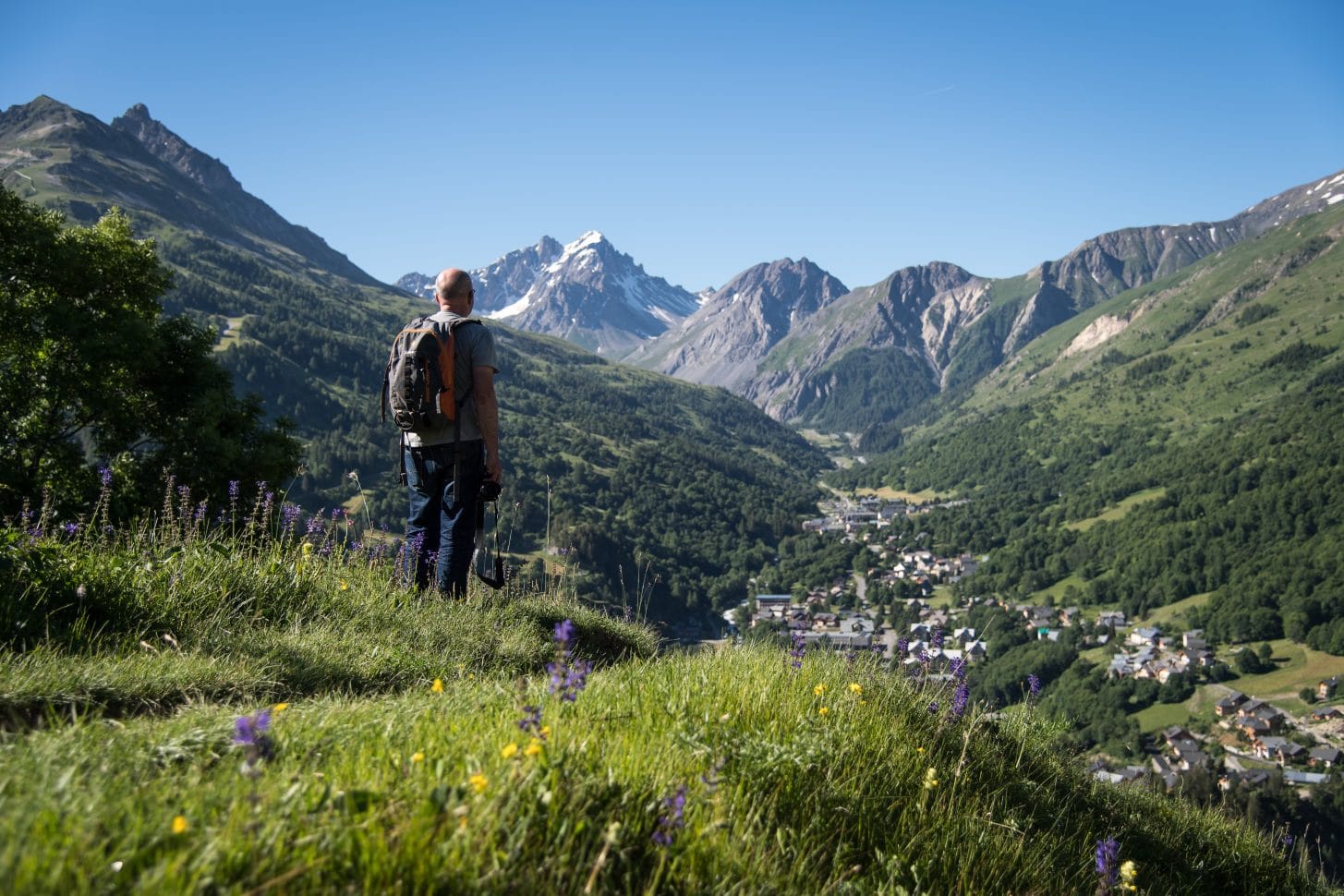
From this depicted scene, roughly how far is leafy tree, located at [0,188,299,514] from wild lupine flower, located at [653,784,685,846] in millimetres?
16731

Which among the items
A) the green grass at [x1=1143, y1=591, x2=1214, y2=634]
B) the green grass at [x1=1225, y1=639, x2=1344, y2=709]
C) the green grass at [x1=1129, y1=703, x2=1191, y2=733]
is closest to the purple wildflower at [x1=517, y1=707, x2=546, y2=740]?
the green grass at [x1=1129, y1=703, x2=1191, y2=733]

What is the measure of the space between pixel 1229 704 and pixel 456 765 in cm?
9731

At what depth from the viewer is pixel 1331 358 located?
18738cm

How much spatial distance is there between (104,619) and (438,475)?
2929mm

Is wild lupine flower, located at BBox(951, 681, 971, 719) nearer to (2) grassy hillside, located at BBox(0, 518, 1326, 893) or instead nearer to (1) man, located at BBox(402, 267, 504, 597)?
(2) grassy hillside, located at BBox(0, 518, 1326, 893)

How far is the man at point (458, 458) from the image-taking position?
689cm

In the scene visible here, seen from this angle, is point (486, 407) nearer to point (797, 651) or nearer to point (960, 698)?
point (797, 651)

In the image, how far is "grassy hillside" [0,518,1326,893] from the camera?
1946mm

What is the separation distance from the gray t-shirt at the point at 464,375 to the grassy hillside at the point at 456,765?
4.84 feet

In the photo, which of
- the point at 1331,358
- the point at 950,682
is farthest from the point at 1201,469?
the point at 950,682

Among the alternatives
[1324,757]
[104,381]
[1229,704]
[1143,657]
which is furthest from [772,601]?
[104,381]

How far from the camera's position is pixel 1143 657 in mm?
94125

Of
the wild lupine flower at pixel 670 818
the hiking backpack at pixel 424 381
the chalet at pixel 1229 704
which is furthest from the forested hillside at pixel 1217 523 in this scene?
the wild lupine flower at pixel 670 818

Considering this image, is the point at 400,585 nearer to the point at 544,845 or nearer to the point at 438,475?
the point at 438,475
